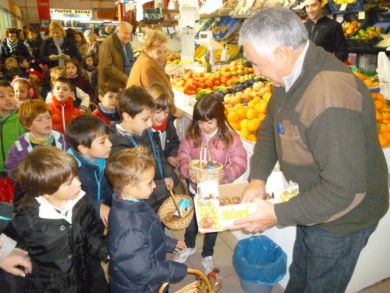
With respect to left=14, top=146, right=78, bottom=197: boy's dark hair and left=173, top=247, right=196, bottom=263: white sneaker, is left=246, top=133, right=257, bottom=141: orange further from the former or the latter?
left=14, top=146, right=78, bottom=197: boy's dark hair

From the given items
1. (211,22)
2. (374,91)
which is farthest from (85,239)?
(211,22)

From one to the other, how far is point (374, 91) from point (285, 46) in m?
2.67

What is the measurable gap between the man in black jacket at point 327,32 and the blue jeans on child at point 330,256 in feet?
10.9

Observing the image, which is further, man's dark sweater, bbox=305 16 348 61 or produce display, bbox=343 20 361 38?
produce display, bbox=343 20 361 38

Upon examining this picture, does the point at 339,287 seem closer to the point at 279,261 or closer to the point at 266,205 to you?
the point at 266,205

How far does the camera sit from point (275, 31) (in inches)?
46.5

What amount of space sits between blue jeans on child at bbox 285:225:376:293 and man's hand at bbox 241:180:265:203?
11.3 inches

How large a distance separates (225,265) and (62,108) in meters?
2.41

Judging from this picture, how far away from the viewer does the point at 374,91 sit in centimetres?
335

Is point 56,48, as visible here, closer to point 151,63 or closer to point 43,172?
point 151,63

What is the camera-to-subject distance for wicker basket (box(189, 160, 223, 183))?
2.18 metres

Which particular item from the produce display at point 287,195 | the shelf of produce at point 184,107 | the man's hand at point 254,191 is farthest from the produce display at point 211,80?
the produce display at point 287,195

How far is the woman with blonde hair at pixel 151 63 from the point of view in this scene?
3.76 metres

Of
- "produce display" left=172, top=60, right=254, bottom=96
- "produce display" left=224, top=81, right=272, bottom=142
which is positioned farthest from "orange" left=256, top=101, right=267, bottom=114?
"produce display" left=172, top=60, right=254, bottom=96
